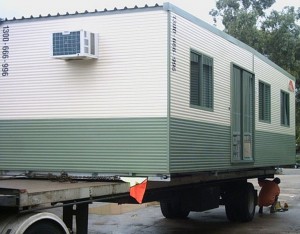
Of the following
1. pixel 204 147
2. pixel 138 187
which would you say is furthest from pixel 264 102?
pixel 138 187

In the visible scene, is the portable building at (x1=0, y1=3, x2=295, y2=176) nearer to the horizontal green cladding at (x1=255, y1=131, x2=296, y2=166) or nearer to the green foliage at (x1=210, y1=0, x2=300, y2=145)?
the horizontal green cladding at (x1=255, y1=131, x2=296, y2=166)

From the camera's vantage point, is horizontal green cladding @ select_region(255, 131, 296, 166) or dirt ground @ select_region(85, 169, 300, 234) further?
horizontal green cladding @ select_region(255, 131, 296, 166)

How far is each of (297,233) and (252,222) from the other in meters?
1.72

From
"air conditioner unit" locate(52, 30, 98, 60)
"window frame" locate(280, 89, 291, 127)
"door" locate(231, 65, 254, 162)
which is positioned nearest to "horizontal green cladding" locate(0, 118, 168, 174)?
"air conditioner unit" locate(52, 30, 98, 60)

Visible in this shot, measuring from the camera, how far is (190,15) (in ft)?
26.3

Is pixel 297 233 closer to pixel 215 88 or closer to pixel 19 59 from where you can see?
pixel 215 88

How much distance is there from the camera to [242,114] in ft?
33.6

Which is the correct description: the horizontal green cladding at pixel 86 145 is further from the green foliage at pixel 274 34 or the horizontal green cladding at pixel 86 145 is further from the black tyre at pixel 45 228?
the green foliage at pixel 274 34

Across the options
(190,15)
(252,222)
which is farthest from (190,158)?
(252,222)

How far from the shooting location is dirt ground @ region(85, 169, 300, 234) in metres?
11.0

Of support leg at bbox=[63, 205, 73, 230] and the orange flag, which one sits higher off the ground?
the orange flag

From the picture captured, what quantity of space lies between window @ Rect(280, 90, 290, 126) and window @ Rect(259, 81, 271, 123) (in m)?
1.29

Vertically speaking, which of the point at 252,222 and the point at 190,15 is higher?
the point at 190,15

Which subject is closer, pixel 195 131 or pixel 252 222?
pixel 195 131
